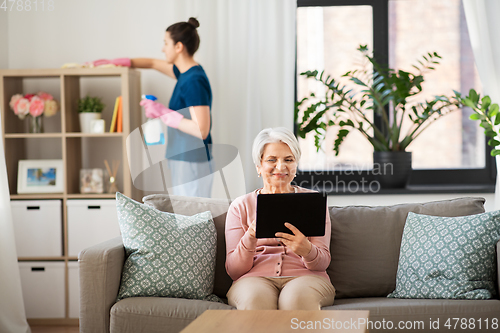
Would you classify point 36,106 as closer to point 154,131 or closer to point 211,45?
point 154,131

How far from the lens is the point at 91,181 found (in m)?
2.96

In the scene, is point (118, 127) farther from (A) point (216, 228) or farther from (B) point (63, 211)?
(A) point (216, 228)

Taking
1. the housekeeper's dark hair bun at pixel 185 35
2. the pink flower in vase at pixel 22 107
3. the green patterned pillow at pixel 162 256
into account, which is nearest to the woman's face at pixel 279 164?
the green patterned pillow at pixel 162 256

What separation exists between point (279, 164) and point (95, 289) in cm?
84

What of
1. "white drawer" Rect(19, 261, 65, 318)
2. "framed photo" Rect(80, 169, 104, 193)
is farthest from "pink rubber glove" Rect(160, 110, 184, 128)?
"white drawer" Rect(19, 261, 65, 318)

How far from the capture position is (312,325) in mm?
1380

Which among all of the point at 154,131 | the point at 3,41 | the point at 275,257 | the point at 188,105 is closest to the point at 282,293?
the point at 275,257

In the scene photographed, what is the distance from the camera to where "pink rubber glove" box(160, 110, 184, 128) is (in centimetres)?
285

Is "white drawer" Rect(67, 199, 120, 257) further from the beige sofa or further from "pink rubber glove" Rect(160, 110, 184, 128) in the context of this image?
the beige sofa

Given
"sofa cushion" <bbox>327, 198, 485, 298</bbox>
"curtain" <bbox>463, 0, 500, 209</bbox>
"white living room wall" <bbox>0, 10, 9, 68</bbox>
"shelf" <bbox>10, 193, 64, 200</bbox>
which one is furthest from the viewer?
"white living room wall" <bbox>0, 10, 9, 68</bbox>

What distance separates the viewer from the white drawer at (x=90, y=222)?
9.47 ft

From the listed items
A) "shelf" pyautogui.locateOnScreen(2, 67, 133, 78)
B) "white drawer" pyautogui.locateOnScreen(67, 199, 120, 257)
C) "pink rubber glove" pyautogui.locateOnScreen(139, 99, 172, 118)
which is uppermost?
"shelf" pyautogui.locateOnScreen(2, 67, 133, 78)

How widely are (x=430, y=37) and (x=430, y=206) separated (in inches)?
59.6

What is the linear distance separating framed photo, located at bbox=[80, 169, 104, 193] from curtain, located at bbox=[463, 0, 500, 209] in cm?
234
